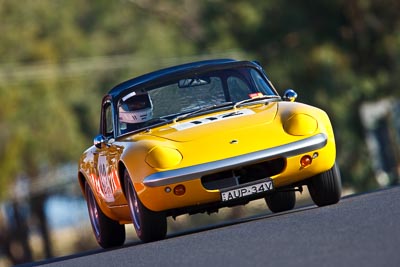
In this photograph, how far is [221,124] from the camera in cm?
1250

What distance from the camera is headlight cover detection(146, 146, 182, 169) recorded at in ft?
39.2

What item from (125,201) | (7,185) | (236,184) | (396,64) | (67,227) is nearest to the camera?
(236,184)

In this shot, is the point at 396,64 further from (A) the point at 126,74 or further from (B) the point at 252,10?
(A) the point at 126,74

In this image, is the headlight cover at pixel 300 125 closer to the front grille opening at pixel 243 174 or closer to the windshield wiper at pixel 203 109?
the front grille opening at pixel 243 174

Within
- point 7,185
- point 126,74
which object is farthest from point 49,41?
point 7,185

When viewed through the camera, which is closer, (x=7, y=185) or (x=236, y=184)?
(x=236, y=184)

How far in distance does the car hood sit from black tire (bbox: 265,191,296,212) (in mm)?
2017

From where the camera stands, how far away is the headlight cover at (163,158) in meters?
11.9

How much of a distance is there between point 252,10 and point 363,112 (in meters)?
6.09

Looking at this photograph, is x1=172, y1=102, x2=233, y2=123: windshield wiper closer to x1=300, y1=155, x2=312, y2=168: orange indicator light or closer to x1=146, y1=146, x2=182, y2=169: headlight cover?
x1=146, y1=146, x2=182, y2=169: headlight cover

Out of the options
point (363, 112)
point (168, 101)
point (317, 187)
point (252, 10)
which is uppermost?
point (168, 101)

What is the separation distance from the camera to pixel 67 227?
251 feet

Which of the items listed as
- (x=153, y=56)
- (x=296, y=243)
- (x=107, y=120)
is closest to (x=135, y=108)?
(x=107, y=120)

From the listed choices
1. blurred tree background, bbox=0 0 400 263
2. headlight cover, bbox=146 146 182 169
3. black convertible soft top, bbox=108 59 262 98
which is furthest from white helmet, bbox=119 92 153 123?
blurred tree background, bbox=0 0 400 263
